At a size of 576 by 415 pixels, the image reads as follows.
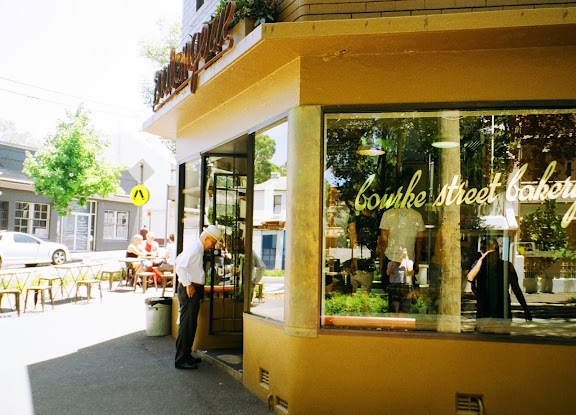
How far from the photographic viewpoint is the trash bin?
8.71 m

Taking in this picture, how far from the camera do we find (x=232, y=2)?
5551mm

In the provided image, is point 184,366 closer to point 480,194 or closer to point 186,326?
point 186,326

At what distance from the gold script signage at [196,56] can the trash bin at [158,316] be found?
338 centimetres

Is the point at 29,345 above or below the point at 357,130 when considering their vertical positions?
below

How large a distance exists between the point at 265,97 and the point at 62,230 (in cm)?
2833

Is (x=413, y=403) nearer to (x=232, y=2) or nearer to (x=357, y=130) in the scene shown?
(x=357, y=130)

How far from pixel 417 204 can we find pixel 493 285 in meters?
1.15

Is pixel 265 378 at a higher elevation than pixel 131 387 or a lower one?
higher

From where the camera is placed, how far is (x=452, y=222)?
17.8 feet

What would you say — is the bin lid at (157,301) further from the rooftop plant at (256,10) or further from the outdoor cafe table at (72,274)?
the rooftop plant at (256,10)

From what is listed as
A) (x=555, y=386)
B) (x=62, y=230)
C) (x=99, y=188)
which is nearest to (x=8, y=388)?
(x=555, y=386)

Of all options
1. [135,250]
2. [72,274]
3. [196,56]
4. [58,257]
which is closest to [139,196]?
[72,274]

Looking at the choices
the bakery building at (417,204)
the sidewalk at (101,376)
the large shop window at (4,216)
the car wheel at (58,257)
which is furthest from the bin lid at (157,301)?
the large shop window at (4,216)

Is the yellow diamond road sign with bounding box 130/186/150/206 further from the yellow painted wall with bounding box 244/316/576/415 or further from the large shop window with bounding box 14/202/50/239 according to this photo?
the large shop window with bounding box 14/202/50/239
